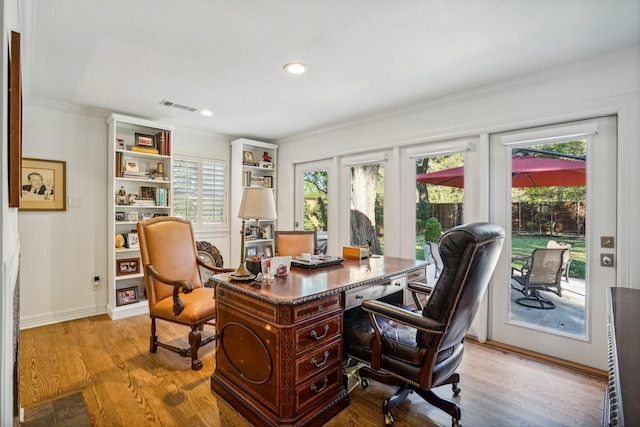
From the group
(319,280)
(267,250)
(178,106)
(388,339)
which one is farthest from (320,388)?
(267,250)

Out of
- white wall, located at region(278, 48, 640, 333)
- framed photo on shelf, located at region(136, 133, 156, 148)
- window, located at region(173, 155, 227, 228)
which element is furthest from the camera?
window, located at region(173, 155, 227, 228)

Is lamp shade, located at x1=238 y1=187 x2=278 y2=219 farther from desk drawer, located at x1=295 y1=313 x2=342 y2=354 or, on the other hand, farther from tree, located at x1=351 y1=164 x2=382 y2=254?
tree, located at x1=351 y1=164 x2=382 y2=254

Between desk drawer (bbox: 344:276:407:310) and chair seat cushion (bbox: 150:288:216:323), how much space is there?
1244 mm

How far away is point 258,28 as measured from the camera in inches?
82.0

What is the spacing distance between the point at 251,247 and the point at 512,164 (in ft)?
12.0

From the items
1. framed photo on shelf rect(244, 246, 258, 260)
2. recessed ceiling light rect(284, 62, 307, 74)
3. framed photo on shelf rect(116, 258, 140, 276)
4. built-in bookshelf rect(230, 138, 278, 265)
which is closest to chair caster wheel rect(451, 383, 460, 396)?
recessed ceiling light rect(284, 62, 307, 74)

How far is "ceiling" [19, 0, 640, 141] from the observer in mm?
1891

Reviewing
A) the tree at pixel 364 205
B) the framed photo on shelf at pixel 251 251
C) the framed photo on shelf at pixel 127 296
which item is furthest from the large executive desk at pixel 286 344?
the framed photo on shelf at pixel 251 251

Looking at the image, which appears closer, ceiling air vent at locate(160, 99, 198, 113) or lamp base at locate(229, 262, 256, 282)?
lamp base at locate(229, 262, 256, 282)

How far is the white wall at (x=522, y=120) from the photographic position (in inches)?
91.5

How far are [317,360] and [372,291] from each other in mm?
577

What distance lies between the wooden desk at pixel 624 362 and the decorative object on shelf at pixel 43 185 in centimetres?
458

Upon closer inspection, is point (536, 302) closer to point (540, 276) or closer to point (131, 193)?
point (540, 276)

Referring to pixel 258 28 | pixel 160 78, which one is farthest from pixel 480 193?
pixel 160 78
